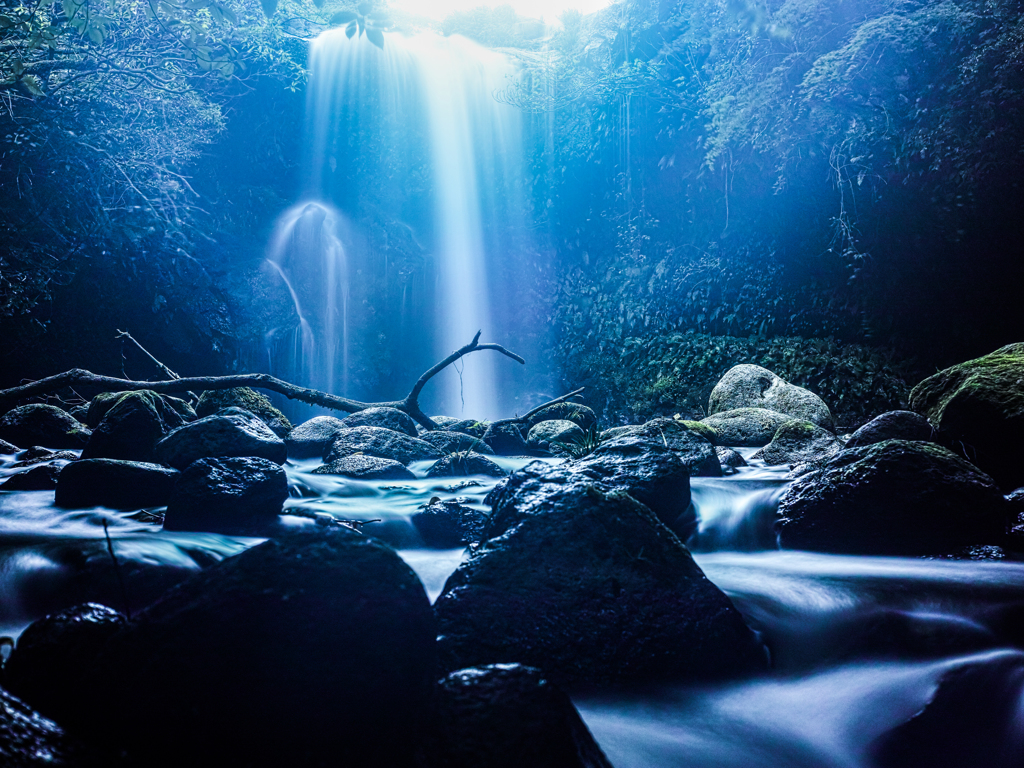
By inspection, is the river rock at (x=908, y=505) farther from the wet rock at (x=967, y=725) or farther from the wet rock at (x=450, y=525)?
the wet rock at (x=450, y=525)

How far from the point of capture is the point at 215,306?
1548 centimetres

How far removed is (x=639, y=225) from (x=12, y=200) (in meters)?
13.8

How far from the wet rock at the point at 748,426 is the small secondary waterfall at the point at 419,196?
1014cm

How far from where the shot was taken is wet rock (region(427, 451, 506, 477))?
602 cm

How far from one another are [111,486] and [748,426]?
7576 millimetres

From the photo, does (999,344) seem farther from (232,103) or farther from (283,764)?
(232,103)

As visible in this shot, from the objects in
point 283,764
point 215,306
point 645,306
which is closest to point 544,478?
point 283,764

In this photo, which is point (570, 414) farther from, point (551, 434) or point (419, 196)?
point (419, 196)

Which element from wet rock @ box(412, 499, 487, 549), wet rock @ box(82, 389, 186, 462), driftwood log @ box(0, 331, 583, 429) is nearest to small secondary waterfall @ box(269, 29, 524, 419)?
driftwood log @ box(0, 331, 583, 429)

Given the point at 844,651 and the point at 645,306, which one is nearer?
the point at 844,651

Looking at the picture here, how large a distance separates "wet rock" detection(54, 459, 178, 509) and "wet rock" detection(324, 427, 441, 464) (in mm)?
2071

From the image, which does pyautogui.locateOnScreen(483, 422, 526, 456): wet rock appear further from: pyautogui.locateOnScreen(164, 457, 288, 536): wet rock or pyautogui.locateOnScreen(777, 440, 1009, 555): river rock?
pyautogui.locateOnScreen(777, 440, 1009, 555): river rock

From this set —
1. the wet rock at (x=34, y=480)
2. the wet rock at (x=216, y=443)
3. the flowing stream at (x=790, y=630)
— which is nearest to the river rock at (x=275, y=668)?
the flowing stream at (x=790, y=630)

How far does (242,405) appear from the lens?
8125mm
